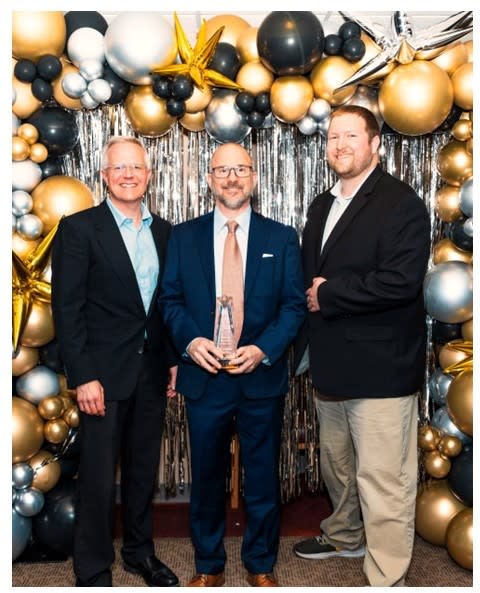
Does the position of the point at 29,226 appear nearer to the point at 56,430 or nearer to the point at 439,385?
the point at 56,430

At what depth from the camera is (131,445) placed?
8.56ft

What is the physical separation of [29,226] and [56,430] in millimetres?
831

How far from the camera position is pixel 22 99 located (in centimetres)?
277

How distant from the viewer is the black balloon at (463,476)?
2.70m

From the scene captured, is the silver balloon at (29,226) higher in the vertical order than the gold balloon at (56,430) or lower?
higher

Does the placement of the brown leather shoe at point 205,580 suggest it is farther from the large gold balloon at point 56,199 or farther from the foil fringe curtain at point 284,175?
the large gold balloon at point 56,199

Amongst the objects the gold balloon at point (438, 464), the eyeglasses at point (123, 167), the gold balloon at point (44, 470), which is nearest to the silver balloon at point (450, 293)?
the gold balloon at point (438, 464)

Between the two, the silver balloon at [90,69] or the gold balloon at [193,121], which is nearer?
the silver balloon at [90,69]

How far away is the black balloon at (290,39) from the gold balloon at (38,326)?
→ 1.34m

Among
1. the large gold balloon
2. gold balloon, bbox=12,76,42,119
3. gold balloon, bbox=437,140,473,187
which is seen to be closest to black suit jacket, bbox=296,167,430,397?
gold balloon, bbox=437,140,473,187

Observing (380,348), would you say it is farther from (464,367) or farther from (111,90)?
(111,90)

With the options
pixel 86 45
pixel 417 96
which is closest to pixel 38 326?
pixel 86 45

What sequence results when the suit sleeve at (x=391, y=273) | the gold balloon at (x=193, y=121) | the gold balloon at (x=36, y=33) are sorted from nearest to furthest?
the suit sleeve at (x=391, y=273), the gold balloon at (x=36, y=33), the gold balloon at (x=193, y=121)
